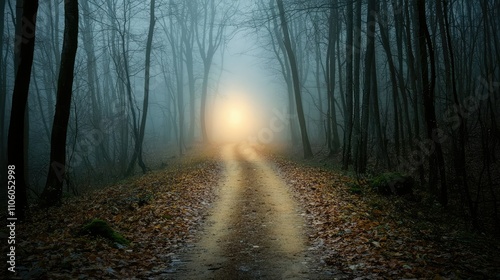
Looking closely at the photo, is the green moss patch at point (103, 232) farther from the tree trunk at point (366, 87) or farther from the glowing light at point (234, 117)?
the glowing light at point (234, 117)

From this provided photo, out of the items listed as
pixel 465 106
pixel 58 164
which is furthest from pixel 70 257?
pixel 465 106

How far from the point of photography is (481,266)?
5082mm

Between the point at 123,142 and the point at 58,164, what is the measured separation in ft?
43.0

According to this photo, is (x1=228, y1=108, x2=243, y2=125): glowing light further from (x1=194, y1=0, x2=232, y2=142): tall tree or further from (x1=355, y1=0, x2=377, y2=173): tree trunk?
(x1=355, y1=0, x2=377, y2=173): tree trunk

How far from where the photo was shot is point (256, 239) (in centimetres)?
716

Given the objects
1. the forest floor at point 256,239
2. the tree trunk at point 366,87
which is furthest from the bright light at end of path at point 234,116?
the forest floor at point 256,239

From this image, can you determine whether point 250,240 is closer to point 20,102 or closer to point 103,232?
point 103,232

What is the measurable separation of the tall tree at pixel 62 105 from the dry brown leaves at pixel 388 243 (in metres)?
7.82

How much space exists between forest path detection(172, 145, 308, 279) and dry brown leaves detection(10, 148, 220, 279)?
1.70ft

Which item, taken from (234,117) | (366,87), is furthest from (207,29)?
(234,117)

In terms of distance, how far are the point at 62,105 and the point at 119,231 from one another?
16.1 ft

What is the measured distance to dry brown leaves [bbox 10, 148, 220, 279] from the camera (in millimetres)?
5172

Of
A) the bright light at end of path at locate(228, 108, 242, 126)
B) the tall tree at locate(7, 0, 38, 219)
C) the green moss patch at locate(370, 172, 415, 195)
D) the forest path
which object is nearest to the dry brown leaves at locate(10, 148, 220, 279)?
the forest path

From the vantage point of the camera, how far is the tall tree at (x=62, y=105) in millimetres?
9685
